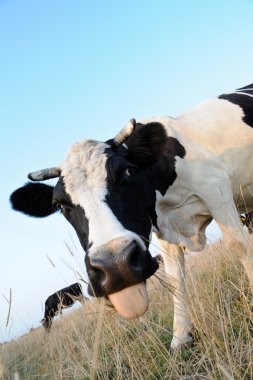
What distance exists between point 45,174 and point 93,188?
1.31m

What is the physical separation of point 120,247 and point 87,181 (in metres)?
1.21

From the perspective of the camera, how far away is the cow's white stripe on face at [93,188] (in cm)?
282

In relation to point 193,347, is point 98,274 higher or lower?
higher

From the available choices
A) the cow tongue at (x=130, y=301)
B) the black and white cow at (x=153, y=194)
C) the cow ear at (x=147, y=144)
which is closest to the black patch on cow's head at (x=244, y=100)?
the black and white cow at (x=153, y=194)

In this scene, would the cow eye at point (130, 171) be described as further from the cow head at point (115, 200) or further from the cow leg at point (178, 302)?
the cow leg at point (178, 302)

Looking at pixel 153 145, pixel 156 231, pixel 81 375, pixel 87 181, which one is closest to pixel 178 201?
→ pixel 156 231

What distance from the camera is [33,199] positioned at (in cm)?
521

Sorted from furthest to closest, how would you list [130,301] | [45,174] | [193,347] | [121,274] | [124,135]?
1. [45,174]
2. [124,135]
3. [193,347]
4. [130,301]
5. [121,274]

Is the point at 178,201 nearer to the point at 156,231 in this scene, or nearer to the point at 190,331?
the point at 156,231

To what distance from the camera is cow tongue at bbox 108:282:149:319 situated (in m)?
2.66

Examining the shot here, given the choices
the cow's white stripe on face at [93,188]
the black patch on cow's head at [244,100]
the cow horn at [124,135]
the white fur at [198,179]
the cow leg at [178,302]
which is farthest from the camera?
the black patch on cow's head at [244,100]

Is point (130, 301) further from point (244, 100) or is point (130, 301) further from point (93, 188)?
point (244, 100)

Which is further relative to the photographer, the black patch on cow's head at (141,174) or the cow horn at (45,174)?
the cow horn at (45,174)

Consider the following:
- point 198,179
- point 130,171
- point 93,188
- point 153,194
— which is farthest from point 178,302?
point 93,188
